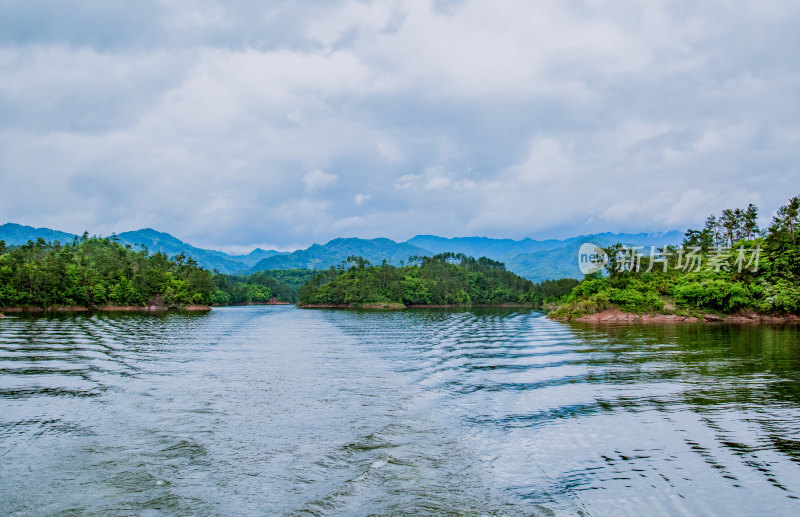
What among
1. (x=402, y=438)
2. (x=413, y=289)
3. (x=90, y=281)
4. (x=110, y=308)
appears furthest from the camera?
(x=413, y=289)

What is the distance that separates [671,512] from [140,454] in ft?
38.9

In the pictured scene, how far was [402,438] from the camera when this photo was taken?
13000 millimetres

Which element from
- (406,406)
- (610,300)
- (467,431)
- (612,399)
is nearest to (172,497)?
(467,431)

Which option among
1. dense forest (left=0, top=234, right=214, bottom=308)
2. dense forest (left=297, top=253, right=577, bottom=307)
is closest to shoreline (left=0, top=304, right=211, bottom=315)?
dense forest (left=0, top=234, right=214, bottom=308)

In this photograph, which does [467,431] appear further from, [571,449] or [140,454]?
[140,454]

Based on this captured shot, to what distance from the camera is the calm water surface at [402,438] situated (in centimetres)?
920

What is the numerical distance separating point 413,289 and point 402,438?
151 m

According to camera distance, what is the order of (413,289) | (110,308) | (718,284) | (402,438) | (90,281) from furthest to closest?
(413,289) < (110,308) < (90,281) < (718,284) < (402,438)

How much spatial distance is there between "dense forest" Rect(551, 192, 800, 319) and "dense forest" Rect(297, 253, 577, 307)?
75.8 m

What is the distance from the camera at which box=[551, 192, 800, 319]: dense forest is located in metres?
60.9

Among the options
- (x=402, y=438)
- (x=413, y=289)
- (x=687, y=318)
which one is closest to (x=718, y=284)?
(x=687, y=318)

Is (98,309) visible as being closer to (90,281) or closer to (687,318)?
(90,281)

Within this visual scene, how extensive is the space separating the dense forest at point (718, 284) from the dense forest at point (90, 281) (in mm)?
89114

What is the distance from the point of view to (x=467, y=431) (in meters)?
13.8
